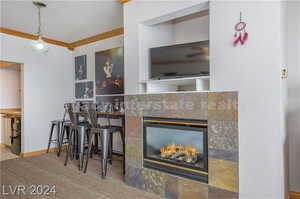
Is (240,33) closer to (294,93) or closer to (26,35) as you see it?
(294,93)

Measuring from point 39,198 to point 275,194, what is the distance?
101 inches

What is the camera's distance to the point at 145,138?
2.36 meters

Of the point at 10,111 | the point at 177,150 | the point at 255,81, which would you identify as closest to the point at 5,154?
the point at 10,111

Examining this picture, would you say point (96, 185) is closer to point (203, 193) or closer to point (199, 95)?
point (203, 193)

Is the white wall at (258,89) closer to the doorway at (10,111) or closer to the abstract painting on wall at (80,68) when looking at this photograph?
the abstract painting on wall at (80,68)

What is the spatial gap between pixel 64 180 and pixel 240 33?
2964 millimetres

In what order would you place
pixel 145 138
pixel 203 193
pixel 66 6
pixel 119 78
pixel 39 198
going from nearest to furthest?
pixel 203 193
pixel 39 198
pixel 145 138
pixel 66 6
pixel 119 78

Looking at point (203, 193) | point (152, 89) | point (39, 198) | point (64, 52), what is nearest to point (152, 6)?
point (152, 89)

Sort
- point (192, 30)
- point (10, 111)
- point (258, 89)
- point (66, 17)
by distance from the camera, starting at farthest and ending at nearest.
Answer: point (10, 111)
point (66, 17)
point (192, 30)
point (258, 89)

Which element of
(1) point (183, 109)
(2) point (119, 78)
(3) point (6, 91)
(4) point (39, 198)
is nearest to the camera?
(1) point (183, 109)

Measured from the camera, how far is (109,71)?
3.82m

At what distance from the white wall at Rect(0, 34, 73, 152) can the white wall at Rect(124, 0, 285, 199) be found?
389cm

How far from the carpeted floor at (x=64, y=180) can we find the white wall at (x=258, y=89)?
1184mm

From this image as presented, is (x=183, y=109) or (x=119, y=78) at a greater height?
(x=119, y=78)
